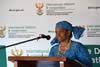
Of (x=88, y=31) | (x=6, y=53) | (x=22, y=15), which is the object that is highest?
(x=22, y=15)

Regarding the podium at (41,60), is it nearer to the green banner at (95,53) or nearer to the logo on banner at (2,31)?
the green banner at (95,53)

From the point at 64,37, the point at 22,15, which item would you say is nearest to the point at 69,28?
the point at 64,37

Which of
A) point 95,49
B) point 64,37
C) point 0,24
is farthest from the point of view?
point 0,24

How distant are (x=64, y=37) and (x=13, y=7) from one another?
140 cm

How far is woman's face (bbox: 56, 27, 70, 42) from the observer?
97.7 inches

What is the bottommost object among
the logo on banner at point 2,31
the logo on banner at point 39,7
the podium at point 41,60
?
the podium at point 41,60

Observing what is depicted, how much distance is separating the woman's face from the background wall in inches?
37.6

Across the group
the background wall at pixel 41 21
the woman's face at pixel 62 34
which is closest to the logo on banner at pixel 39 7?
the background wall at pixel 41 21

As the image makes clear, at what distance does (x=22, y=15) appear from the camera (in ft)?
11.9

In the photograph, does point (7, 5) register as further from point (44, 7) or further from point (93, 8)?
point (93, 8)

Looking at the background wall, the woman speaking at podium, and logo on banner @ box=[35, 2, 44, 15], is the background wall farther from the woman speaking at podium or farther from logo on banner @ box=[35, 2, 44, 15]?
the woman speaking at podium

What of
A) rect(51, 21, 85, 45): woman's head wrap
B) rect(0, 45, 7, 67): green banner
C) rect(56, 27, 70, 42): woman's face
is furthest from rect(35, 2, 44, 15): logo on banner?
rect(56, 27, 70, 42): woman's face

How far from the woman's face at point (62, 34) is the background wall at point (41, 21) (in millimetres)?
955

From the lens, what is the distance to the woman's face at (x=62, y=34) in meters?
2.48
